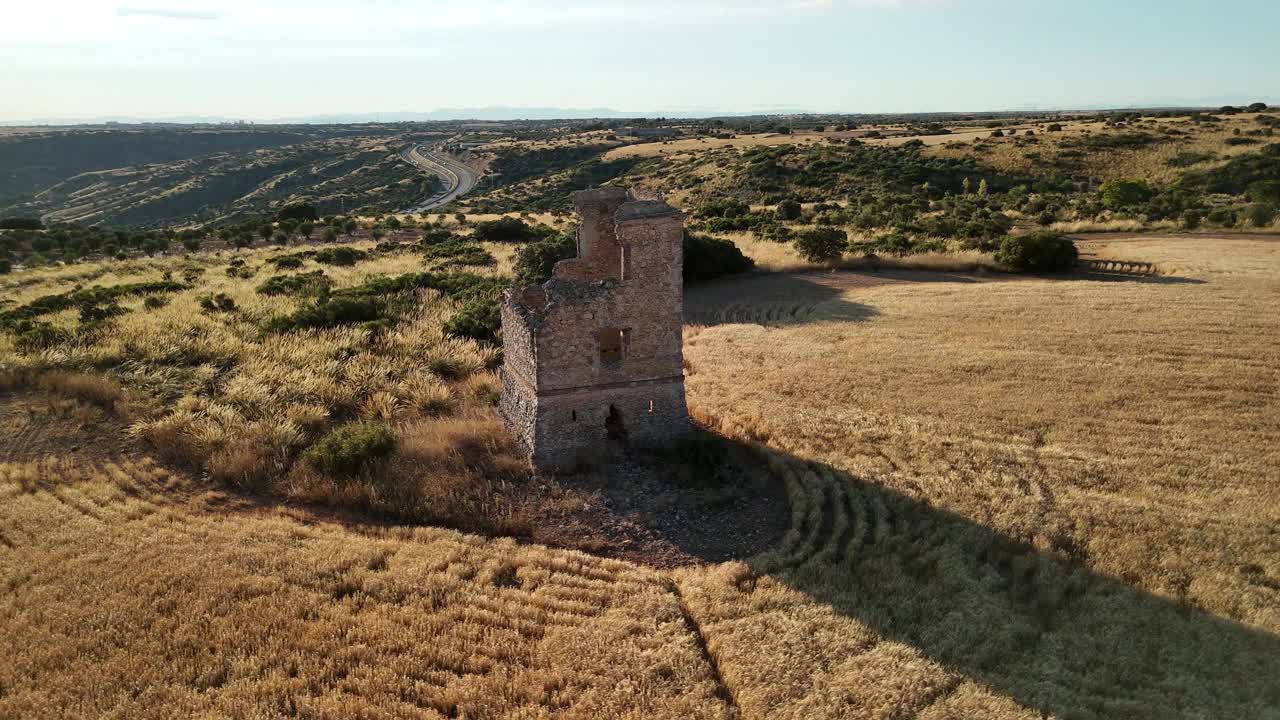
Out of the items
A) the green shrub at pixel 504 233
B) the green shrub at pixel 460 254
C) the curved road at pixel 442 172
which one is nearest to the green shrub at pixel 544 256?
the green shrub at pixel 460 254

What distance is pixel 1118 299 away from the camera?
23.2 m

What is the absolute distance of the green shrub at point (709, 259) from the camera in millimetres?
28016

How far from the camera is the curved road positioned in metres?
65.2

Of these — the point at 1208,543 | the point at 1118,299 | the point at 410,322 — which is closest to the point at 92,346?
the point at 410,322

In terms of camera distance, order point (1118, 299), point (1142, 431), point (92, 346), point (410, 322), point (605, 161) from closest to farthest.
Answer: point (1142, 431), point (92, 346), point (410, 322), point (1118, 299), point (605, 161)

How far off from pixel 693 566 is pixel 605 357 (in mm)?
4341

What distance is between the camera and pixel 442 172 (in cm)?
8481

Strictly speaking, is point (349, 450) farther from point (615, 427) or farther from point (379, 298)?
point (379, 298)

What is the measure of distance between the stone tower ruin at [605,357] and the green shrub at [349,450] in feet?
7.03

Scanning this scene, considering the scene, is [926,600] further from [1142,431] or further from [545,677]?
[1142,431]

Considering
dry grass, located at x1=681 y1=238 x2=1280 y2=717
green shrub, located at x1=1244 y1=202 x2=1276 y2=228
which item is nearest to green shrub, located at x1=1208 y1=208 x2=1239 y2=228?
green shrub, located at x1=1244 y1=202 x2=1276 y2=228

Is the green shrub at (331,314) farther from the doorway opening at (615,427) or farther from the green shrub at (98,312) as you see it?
the doorway opening at (615,427)

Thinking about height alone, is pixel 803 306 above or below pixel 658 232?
below

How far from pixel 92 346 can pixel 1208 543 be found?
68.0 feet
